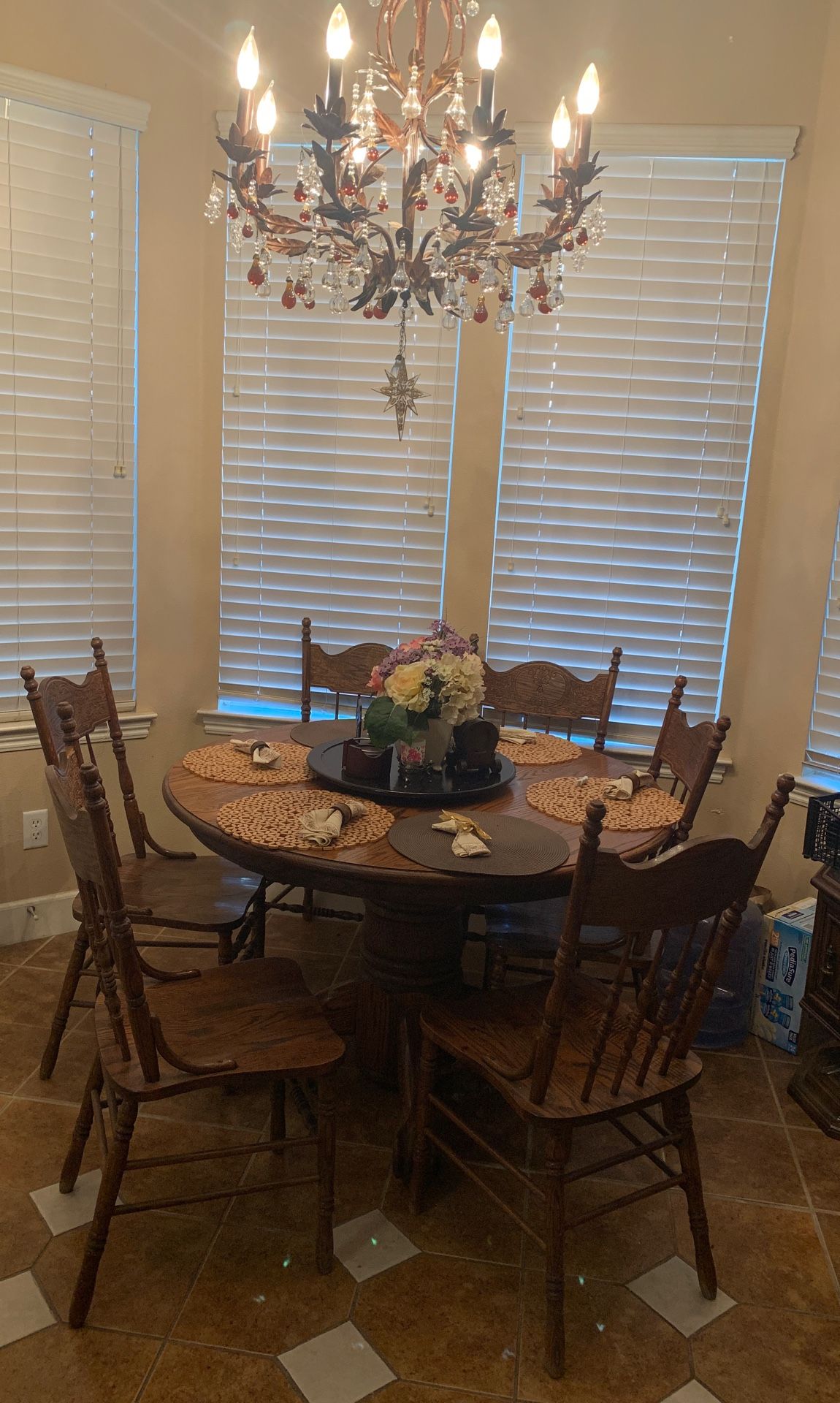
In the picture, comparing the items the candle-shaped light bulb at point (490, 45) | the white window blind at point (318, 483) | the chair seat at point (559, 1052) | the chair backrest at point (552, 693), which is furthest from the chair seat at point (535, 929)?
the candle-shaped light bulb at point (490, 45)

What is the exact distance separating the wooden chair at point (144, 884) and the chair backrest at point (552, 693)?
1010mm

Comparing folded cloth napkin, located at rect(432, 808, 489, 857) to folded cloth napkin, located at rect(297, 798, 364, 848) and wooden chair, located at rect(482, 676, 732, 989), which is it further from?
wooden chair, located at rect(482, 676, 732, 989)

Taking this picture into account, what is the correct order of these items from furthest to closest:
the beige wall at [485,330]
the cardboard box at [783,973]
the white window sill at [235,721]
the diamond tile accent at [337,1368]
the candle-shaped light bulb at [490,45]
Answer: the white window sill at [235,721], the beige wall at [485,330], the cardboard box at [783,973], the candle-shaped light bulb at [490,45], the diamond tile accent at [337,1368]

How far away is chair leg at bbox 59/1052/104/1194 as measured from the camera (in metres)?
1.97

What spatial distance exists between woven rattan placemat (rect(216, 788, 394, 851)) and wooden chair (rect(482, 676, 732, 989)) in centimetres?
50

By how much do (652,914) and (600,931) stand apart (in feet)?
3.17

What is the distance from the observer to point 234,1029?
6.25 ft

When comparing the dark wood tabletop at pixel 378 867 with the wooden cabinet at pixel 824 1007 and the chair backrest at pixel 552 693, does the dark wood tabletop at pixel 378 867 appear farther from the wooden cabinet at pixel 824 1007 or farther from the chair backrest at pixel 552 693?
the chair backrest at pixel 552 693

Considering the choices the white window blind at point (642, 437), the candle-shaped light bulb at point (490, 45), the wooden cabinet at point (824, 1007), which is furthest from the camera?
the white window blind at point (642, 437)

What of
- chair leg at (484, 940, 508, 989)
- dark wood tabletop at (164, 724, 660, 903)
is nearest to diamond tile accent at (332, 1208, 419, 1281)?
chair leg at (484, 940, 508, 989)

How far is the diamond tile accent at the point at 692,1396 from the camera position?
1699 millimetres

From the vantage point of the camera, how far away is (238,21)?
3.06m

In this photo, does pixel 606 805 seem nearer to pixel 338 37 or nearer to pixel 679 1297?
pixel 679 1297

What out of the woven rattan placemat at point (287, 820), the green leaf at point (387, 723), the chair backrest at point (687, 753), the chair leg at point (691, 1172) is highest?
the green leaf at point (387, 723)
